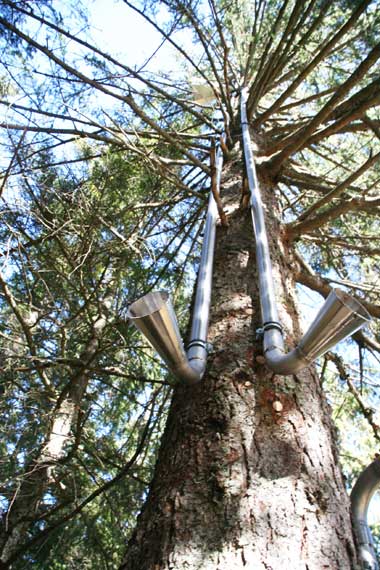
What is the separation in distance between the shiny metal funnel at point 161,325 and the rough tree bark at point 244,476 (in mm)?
242

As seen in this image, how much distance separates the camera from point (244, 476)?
124 cm

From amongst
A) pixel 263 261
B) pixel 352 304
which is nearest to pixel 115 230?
pixel 263 261

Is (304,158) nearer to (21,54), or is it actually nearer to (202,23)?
(202,23)

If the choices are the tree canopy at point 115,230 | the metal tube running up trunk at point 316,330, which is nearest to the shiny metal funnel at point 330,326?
the metal tube running up trunk at point 316,330

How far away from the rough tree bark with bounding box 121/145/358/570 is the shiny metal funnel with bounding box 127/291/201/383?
9.5 inches

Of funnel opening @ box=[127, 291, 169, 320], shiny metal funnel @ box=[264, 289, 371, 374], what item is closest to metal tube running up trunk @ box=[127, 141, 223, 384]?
funnel opening @ box=[127, 291, 169, 320]

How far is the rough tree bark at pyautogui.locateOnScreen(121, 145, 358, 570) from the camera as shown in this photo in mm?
1082

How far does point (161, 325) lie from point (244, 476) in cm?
44

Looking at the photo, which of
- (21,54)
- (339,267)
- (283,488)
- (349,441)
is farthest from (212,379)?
(349,441)

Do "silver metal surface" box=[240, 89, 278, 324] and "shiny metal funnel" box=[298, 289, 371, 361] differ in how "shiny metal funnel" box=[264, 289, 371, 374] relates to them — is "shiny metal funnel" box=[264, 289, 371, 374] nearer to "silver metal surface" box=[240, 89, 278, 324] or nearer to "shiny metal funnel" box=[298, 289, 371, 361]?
"shiny metal funnel" box=[298, 289, 371, 361]

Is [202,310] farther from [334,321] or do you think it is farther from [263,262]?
[334,321]

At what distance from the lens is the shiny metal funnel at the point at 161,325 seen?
1.19 meters

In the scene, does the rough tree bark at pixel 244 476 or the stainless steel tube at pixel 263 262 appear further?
the stainless steel tube at pixel 263 262

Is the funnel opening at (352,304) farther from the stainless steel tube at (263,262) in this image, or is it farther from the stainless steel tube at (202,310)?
the stainless steel tube at (202,310)
